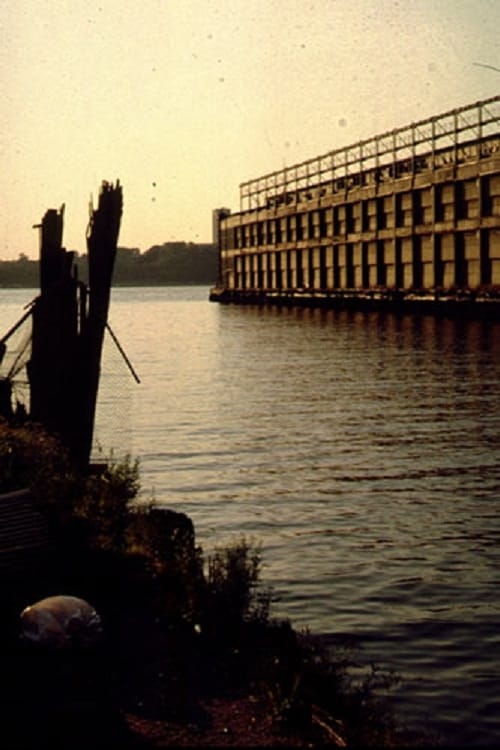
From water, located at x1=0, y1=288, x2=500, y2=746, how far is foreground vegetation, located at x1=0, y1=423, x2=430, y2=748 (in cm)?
78

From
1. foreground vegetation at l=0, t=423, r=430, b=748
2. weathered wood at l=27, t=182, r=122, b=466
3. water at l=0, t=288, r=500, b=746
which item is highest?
weathered wood at l=27, t=182, r=122, b=466

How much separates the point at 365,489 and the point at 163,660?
1067 cm

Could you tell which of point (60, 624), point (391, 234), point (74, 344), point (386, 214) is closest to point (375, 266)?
point (386, 214)

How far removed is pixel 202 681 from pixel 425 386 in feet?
92.5

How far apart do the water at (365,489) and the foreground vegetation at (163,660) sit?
2.55 ft

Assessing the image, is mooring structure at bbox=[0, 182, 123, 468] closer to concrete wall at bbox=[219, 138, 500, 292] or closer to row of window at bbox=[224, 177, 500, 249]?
concrete wall at bbox=[219, 138, 500, 292]

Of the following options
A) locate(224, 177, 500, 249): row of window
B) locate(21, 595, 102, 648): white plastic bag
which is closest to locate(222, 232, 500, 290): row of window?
locate(224, 177, 500, 249): row of window

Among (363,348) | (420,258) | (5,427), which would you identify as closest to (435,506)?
(5,427)

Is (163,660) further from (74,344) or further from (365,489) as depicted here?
(365,489)

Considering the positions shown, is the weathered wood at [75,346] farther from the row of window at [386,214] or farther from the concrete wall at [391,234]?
the row of window at [386,214]

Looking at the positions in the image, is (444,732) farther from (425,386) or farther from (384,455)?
(425,386)

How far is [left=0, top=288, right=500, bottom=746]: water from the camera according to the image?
37.2 feet

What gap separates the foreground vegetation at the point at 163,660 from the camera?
7926 millimetres

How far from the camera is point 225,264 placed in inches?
5782
